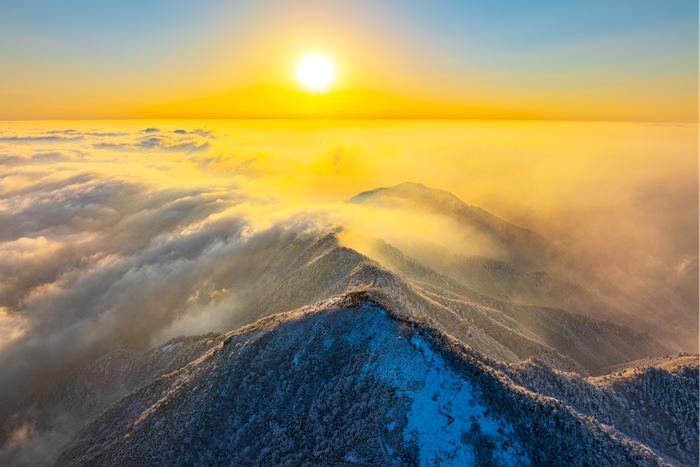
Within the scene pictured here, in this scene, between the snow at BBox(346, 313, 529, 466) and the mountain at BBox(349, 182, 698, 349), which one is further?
the mountain at BBox(349, 182, 698, 349)

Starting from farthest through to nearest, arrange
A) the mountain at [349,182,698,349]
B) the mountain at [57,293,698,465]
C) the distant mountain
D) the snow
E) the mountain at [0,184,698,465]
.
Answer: the distant mountain < the mountain at [349,182,698,349] < the mountain at [0,184,698,465] < the mountain at [57,293,698,465] < the snow

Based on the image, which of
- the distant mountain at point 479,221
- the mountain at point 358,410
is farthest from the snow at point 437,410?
the distant mountain at point 479,221

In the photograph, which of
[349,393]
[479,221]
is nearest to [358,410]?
[349,393]

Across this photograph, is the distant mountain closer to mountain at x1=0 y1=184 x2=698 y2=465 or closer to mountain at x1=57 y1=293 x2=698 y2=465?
mountain at x1=0 y1=184 x2=698 y2=465

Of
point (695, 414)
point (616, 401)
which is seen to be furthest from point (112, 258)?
point (695, 414)

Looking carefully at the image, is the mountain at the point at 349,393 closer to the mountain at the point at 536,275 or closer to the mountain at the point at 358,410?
the mountain at the point at 358,410

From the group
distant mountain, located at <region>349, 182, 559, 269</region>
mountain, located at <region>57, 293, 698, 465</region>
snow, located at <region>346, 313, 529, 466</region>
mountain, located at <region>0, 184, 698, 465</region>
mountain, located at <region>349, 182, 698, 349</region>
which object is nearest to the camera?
snow, located at <region>346, 313, 529, 466</region>

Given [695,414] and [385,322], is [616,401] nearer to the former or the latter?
[695,414]

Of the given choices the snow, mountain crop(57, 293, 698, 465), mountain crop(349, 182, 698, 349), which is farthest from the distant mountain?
the snow

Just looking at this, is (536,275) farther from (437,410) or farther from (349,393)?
(349,393)
